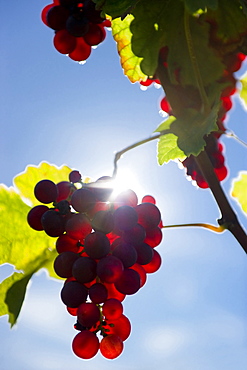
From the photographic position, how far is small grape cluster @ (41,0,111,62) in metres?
1.24

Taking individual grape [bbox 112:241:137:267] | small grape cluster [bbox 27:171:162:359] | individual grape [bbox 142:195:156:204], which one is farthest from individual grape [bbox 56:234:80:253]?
individual grape [bbox 142:195:156:204]

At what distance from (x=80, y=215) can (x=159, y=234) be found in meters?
0.18

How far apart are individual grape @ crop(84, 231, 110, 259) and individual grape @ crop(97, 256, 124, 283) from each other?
0.02 meters

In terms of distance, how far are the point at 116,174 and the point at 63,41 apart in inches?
15.8

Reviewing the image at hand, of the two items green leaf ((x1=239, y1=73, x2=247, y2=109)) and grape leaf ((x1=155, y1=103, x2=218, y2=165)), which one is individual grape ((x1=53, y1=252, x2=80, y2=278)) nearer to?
grape leaf ((x1=155, y1=103, x2=218, y2=165))

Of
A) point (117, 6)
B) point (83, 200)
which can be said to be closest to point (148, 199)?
point (83, 200)

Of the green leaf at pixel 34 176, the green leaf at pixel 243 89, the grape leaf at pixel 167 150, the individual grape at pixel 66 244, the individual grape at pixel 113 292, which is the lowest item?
the individual grape at pixel 113 292

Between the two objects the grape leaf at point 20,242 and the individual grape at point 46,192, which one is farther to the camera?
the grape leaf at point 20,242

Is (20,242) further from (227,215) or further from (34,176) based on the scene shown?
(227,215)

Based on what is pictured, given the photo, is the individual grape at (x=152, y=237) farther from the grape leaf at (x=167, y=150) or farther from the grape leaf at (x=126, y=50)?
the grape leaf at (x=126, y=50)

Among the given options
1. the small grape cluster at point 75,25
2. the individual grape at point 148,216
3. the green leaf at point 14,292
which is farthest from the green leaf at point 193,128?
the green leaf at point 14,292

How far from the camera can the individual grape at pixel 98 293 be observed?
986mm

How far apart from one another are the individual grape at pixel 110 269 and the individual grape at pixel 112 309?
0.05 metres

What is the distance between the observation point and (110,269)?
0.97 m
